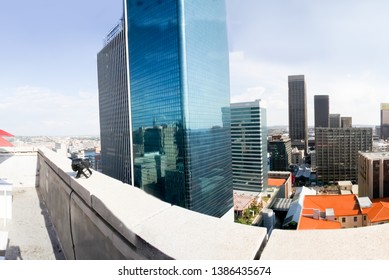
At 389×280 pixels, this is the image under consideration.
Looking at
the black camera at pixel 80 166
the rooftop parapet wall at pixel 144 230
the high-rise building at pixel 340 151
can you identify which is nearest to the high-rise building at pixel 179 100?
the black camera at pixel 80 166

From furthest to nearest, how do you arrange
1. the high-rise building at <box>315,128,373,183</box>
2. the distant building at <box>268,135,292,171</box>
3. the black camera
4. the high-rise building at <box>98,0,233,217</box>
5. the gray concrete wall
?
the distant building at <box>268,135,292,171</box>, the high-rise building at <box>315,128,373,183</box>, the high-rise building at <box>98,0,233,217</box>, the gray concrete wall, the black camera

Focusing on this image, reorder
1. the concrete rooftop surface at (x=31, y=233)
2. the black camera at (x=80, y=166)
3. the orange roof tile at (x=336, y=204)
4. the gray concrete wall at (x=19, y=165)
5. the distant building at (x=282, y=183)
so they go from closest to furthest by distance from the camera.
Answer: the black camera at (x=80, y=166) < the concrete rooftop surface at (x=31, y=233) < the gray concrete wall at (x=19, y=165) < the orange roof tile at (x=336, y=204) < the distant building at (x=282, y=183)

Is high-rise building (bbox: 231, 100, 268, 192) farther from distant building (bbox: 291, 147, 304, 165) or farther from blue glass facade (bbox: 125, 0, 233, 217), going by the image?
distant building (bbox: 291, 147, 304, 165)

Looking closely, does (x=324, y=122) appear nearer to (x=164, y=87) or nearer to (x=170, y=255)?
(x=164, y=87)

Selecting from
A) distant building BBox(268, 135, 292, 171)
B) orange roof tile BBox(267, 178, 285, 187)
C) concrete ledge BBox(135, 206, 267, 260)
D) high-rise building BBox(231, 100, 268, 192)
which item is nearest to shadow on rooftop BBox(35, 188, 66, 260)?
concrete ledge BBox(135, 206, 267, 260)

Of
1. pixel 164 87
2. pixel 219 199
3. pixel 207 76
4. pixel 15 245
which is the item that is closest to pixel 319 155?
pixel 219 199

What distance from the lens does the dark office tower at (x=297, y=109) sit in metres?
75.1

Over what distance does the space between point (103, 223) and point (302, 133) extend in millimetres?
79356

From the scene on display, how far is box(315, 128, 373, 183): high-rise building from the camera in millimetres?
41062

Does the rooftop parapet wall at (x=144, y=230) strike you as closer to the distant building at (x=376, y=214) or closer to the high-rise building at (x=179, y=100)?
the distant building at (x=376, y=214)

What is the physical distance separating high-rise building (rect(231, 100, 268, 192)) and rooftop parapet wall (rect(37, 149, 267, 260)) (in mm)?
30420

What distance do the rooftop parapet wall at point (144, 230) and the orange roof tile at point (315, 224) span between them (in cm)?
1207

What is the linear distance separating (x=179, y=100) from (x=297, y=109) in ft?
209
